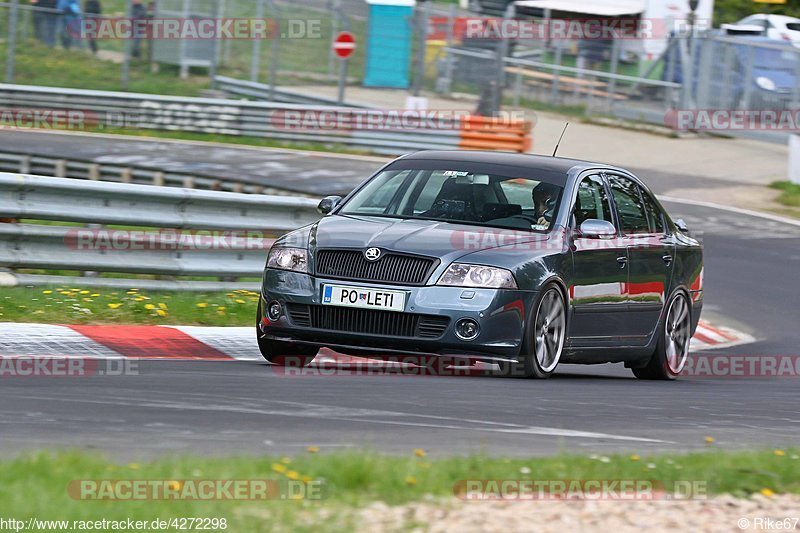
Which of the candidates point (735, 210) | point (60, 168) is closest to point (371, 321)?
point (60, 168)

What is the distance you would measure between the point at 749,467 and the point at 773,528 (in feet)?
3.08

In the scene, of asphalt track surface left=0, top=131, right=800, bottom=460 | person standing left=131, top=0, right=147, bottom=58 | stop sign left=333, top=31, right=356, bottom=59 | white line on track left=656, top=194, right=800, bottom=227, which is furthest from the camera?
person standing left=131, top=0, right=147, bottom=58

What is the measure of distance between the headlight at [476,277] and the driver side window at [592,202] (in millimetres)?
1195

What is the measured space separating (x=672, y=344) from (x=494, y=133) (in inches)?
656

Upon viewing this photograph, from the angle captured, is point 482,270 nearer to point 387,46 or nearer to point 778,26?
point 387,46

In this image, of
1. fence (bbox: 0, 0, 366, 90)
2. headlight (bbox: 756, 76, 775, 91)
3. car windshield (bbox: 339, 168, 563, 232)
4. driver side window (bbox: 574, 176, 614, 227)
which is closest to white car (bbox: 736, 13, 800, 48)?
headlight (bbox: 756, 76, 775, 91)

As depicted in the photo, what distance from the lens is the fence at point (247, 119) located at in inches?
1097

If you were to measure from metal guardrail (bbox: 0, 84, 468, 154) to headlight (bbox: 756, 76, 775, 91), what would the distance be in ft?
31.6

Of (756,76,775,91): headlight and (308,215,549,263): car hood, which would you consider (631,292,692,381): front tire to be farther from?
(756,76,775,91): headlight

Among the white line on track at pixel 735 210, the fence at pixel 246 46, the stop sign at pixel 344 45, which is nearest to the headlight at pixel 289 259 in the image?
the white line on track at pixel 735 210

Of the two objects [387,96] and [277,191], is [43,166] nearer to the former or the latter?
[277,191]

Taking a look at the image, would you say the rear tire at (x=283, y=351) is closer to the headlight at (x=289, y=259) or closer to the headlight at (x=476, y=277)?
the headlight at (x=289, y=259)

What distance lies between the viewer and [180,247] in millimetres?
11758

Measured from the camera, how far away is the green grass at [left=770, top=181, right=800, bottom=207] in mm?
24422
